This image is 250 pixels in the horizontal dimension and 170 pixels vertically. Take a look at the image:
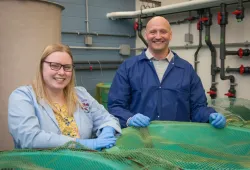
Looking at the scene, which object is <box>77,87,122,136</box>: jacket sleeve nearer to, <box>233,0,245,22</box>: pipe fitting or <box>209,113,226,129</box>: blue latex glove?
<box>209,113,226,129</box>: blue latex glove

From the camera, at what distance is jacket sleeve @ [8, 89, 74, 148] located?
1066 millimetres

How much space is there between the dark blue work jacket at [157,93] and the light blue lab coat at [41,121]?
294mm

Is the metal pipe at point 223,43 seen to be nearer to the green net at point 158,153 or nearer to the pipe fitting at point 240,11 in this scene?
the pipe fitting at point 240,11

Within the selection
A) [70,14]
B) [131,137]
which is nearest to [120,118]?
[131,137]

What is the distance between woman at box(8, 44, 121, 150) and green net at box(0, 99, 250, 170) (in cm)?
15

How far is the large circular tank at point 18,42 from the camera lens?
6.11ft

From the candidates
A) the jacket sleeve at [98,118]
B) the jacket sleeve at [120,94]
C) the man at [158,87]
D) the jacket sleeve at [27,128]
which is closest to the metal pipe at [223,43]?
the man at [158,87]

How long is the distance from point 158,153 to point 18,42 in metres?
1.40

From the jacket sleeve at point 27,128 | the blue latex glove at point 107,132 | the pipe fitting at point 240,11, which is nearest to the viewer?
the jacket sleeve at point 27,128

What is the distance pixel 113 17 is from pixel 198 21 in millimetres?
1165

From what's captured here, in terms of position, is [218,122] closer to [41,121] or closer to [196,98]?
[196,98]

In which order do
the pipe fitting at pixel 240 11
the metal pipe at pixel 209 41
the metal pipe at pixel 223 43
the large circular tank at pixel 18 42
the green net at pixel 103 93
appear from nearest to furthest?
1. the large circular tank at pixel 18 42
2. the pipe fitting at pixel 240 11
3. the metal pipe at pixel 223 43
4. the metal pipe at pixel 209 41
5. the green net at pixel 103 93

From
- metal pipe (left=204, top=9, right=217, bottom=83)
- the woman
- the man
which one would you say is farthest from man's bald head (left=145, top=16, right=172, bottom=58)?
metal pipe (left=204, top=9, right=217, bottom=83)

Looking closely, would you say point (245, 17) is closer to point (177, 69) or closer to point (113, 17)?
point (177, 69)
